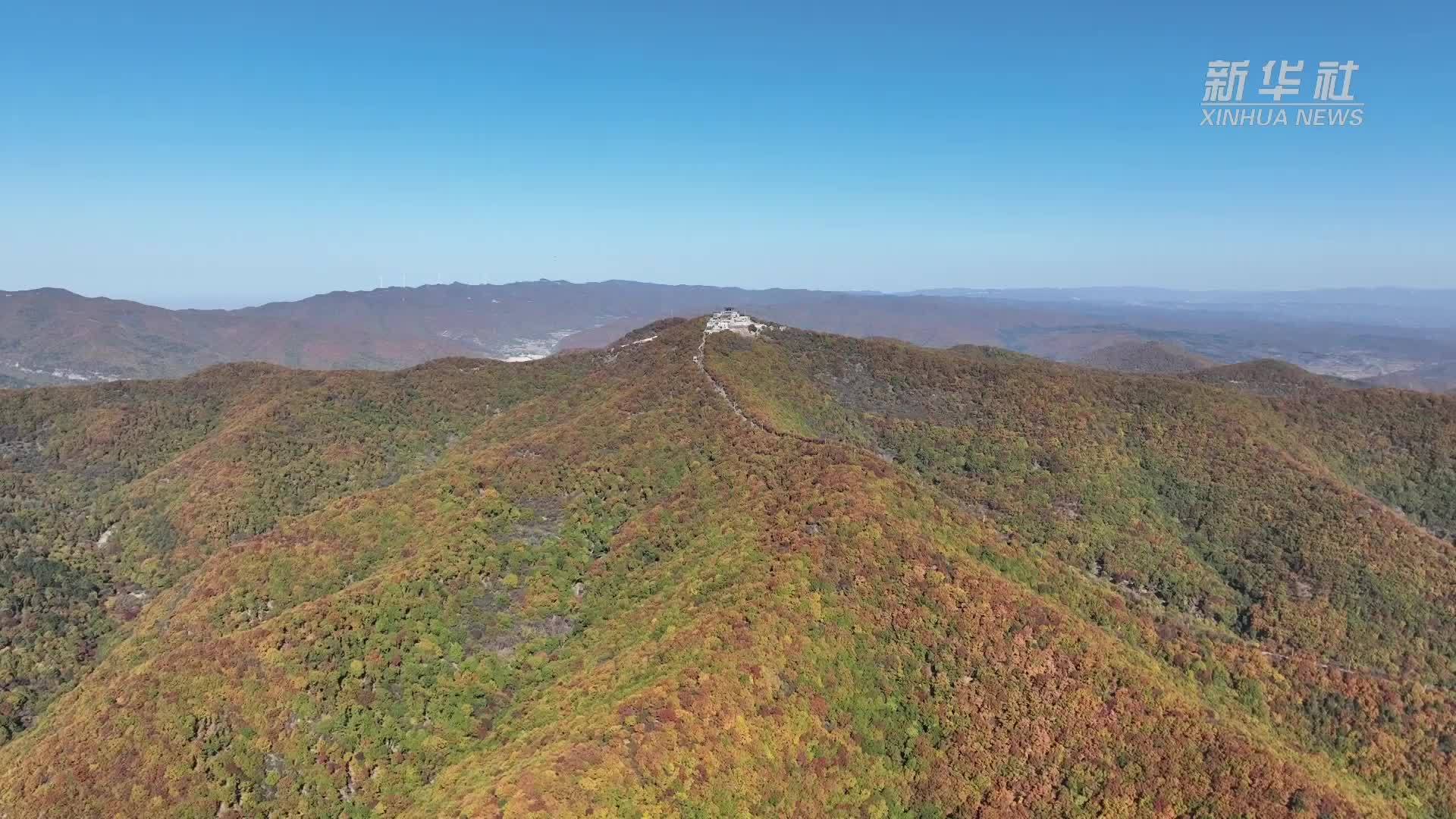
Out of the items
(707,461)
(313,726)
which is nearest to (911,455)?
(707,461)

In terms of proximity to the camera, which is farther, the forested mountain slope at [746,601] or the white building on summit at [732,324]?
the white building on summit at [732,324]

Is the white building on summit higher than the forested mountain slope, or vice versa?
the white building on summit

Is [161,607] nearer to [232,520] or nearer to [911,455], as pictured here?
[232,520]

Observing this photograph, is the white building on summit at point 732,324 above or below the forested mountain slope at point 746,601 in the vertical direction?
above

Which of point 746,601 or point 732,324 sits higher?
point 732,324

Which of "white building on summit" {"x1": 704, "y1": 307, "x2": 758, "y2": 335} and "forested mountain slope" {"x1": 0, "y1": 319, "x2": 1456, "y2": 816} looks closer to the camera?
"forested mountain slope" {"x1": 0, "y1": 319, "x2": 1456, "y2": 816}
